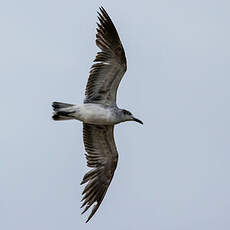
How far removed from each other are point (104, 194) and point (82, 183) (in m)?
0.57

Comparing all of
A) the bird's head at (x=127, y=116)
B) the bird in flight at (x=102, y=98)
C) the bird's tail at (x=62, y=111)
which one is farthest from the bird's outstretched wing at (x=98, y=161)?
the bird's tail at (x=62, y=111)

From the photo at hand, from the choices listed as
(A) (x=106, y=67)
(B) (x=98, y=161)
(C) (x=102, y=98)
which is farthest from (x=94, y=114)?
(B) (x=98, y=161)

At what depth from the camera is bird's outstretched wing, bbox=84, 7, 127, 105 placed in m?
17.4

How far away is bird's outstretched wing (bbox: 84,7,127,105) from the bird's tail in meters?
0.46

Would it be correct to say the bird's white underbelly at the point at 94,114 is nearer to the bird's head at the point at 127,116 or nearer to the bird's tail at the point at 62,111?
the bird's tail at the point at 62,111

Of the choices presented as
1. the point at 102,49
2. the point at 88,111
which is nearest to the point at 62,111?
the point at 88,111

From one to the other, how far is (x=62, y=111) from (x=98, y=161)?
187cm

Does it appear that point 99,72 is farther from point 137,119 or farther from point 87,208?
point 87,208

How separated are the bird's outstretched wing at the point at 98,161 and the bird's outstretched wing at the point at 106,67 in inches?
34.5

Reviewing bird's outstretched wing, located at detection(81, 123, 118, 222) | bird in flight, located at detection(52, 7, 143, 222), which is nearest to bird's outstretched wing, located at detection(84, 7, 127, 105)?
bird in flight, located at detection(52, 7, 143, 222)

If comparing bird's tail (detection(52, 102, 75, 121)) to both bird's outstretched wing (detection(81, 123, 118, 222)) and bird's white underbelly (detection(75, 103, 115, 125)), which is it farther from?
bird's outstretched wing (detection(81, 123, 118, 222))

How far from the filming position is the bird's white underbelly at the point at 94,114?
1731 cm

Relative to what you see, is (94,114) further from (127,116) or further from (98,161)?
(98,161)

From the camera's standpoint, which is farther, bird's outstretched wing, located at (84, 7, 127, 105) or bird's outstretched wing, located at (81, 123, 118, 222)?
bird's outstretched wing, located at (81, 123, 118, 222)
